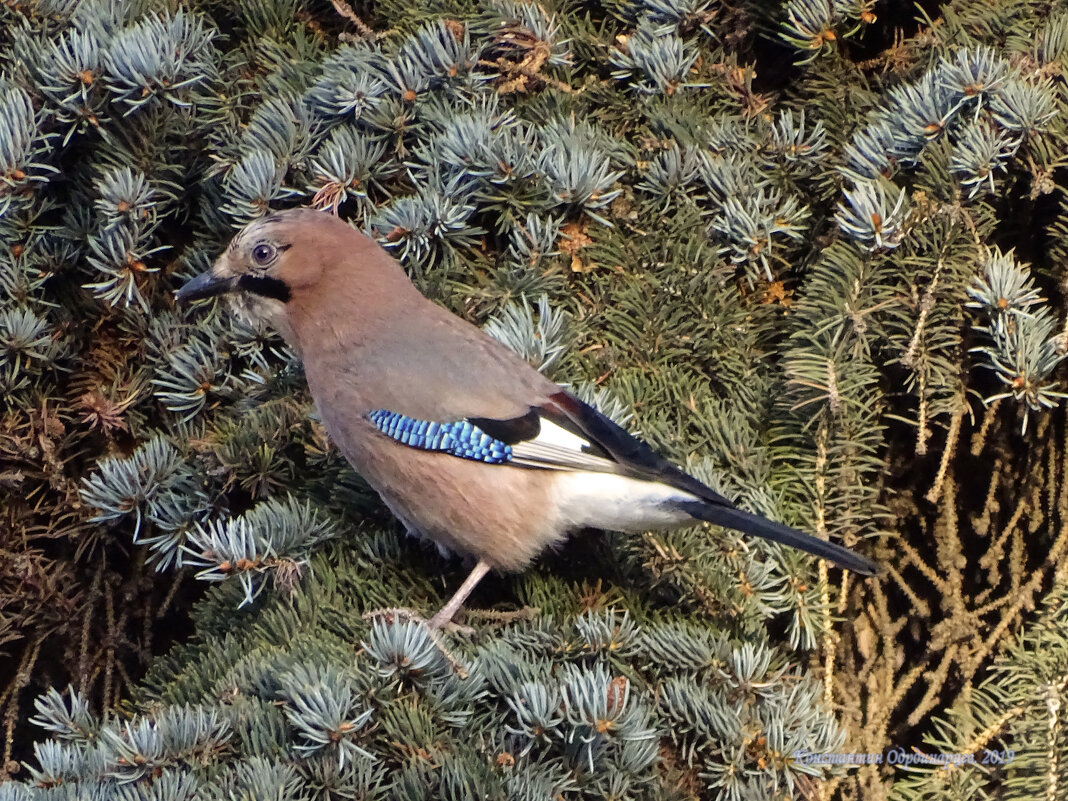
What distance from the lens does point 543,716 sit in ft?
6.53

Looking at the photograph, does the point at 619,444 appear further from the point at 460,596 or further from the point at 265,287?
the point at 265,287

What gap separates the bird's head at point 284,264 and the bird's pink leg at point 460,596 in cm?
87

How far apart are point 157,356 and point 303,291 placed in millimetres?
415

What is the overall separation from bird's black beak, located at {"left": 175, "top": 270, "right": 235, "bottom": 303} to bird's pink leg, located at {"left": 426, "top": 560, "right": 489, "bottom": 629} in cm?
94

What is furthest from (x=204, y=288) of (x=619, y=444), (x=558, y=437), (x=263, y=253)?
(x=619, y=444)

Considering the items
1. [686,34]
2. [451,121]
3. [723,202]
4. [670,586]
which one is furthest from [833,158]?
[670,586]

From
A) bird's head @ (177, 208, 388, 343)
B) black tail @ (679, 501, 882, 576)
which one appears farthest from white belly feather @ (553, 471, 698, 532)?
bird's head @ (177, 208, 388, 343)

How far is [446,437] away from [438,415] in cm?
6

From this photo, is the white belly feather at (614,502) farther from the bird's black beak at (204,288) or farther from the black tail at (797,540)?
the bird's black beak at (204,288)

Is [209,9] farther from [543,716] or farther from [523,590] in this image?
[543,716]

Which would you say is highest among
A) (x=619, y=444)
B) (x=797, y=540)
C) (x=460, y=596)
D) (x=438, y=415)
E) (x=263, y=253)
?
(x=797, y=540)

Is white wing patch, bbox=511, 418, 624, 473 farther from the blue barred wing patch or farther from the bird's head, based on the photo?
the bird's head

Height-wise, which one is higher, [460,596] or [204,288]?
[204,288]

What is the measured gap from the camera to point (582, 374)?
9.34ft
